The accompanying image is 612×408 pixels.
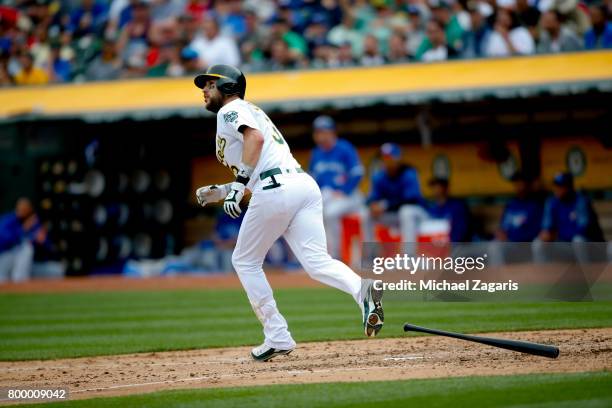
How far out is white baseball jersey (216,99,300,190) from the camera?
21.9 feet

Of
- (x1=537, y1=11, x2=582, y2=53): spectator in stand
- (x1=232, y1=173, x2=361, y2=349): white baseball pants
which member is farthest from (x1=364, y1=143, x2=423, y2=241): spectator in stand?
(x1=232, y1=173, x2=361, y2=349): white baseball pants

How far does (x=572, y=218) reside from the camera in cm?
1288

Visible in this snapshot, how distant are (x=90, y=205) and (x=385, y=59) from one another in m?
5.42

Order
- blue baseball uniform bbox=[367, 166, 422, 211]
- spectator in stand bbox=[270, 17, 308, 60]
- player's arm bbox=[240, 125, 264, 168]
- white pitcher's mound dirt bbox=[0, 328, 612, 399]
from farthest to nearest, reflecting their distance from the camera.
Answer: spectator in stand bbox=[270, 17, 308, 60] < blue baseball uniform bbox=[367, 166, 422, 211] < player's arm bbox=[240, 125, 264, 168] < white pitcher's mound dirt bbox=[0, 328, 612, 399]

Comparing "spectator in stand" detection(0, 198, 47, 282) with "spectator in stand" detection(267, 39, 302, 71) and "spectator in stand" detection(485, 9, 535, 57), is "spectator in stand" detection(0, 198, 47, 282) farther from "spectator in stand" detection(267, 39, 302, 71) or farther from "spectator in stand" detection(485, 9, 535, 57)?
"spectator in stand" detection(485, 9, 535, 57)

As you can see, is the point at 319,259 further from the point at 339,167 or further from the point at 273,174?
the point at 339,167

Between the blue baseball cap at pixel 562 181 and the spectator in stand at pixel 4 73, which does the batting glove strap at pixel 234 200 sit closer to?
the blue baseball cap at pixel 562 181

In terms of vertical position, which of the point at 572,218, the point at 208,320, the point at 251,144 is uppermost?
the point at 251,144

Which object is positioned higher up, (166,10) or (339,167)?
(166,10)

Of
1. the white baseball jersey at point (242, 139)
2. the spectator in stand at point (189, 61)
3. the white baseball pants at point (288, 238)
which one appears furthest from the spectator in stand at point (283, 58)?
the white baseball pants at point (288, 238)

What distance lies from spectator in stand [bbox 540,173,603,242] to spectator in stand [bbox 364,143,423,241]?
183cm

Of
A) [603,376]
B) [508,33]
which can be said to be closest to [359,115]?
[508,33]

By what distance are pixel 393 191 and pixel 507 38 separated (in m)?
2.66

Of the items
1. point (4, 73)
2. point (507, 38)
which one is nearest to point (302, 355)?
point (507, 38)
